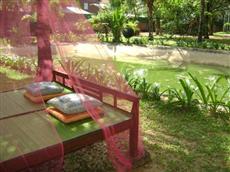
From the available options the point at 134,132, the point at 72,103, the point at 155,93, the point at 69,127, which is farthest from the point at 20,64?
the point at 134,132

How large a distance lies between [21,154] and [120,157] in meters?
1.36

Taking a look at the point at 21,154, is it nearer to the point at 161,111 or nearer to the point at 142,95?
the point at 161,111

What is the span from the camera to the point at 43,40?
726 centimetres

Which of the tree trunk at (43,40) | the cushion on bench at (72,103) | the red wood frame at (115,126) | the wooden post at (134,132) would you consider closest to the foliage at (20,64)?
the tree trunk at (43,40)

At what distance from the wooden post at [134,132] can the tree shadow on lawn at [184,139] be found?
0.25 metres

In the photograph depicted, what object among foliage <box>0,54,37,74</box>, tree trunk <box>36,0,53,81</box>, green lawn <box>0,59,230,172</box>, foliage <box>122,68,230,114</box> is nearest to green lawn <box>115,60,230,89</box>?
foliage <box>122,68,230,114</box>

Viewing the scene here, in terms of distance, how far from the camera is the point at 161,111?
17.8 ft

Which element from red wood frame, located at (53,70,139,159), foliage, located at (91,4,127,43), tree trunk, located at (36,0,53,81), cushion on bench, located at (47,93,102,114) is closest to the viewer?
red wood frame, located at (53,70,139,159)

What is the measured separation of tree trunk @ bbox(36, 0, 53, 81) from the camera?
22.5ft

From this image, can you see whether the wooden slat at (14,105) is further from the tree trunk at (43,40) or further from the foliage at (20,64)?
the foliage at (20,64)

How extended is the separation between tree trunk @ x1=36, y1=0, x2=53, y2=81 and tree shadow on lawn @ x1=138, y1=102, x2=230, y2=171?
275 centimetres

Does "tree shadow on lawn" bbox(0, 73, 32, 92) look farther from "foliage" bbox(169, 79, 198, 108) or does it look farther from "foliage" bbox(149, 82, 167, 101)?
"foliage" bbox(169, 79, 198, 108)

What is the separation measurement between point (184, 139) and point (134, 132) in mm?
1024

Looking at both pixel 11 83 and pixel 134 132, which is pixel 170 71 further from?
pixel 134 132
